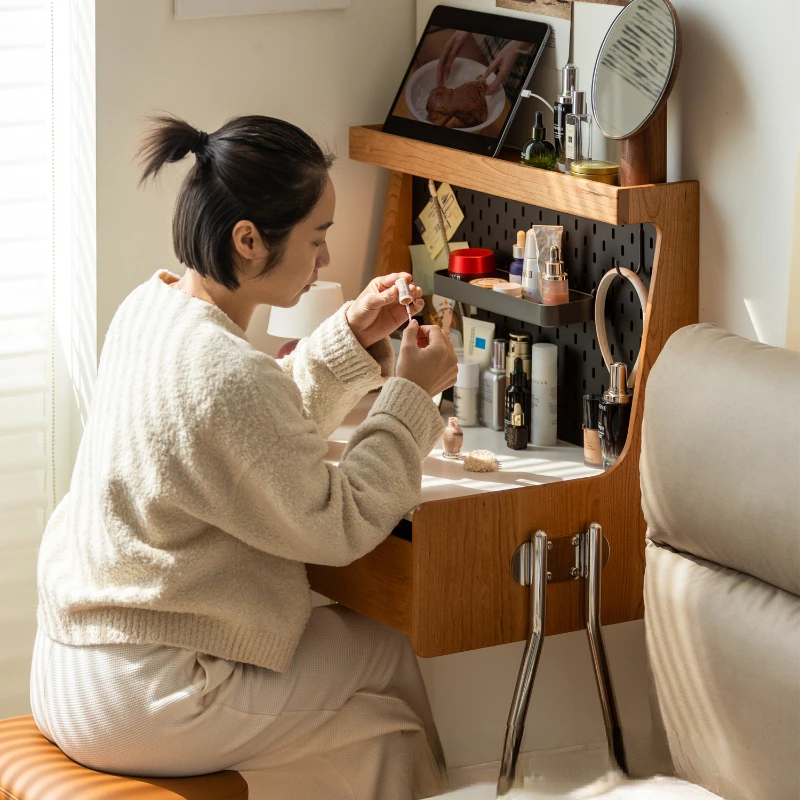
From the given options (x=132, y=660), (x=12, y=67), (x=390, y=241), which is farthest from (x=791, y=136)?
(x=12, y=67)

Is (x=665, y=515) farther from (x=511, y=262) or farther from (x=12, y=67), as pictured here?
(x=12, y=67)

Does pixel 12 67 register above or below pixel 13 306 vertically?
above

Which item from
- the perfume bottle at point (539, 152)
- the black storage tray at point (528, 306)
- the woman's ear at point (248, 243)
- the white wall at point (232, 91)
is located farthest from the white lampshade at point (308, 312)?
the woman's ear at point (248, 243)

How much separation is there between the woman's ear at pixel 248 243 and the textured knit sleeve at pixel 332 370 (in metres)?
0.29

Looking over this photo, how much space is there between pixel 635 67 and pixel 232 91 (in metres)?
0.84

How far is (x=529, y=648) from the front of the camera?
1.86m

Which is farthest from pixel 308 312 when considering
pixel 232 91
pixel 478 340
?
pixel 232 91

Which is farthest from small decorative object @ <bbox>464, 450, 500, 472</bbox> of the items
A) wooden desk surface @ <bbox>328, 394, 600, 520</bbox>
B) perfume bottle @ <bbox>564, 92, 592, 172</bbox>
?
perfume bottle @ <bbox>564, 92, 592, 172</bbox>

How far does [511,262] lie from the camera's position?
2330mm

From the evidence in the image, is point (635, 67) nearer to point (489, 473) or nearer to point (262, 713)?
point (489, 473)

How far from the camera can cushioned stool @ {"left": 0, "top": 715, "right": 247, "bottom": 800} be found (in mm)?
1594

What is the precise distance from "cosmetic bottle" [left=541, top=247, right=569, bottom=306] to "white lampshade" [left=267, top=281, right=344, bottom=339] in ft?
1.51

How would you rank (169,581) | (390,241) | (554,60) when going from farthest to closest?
(390,241) → (554,60) → (169,581)

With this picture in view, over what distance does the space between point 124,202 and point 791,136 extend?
1195 millimetres
